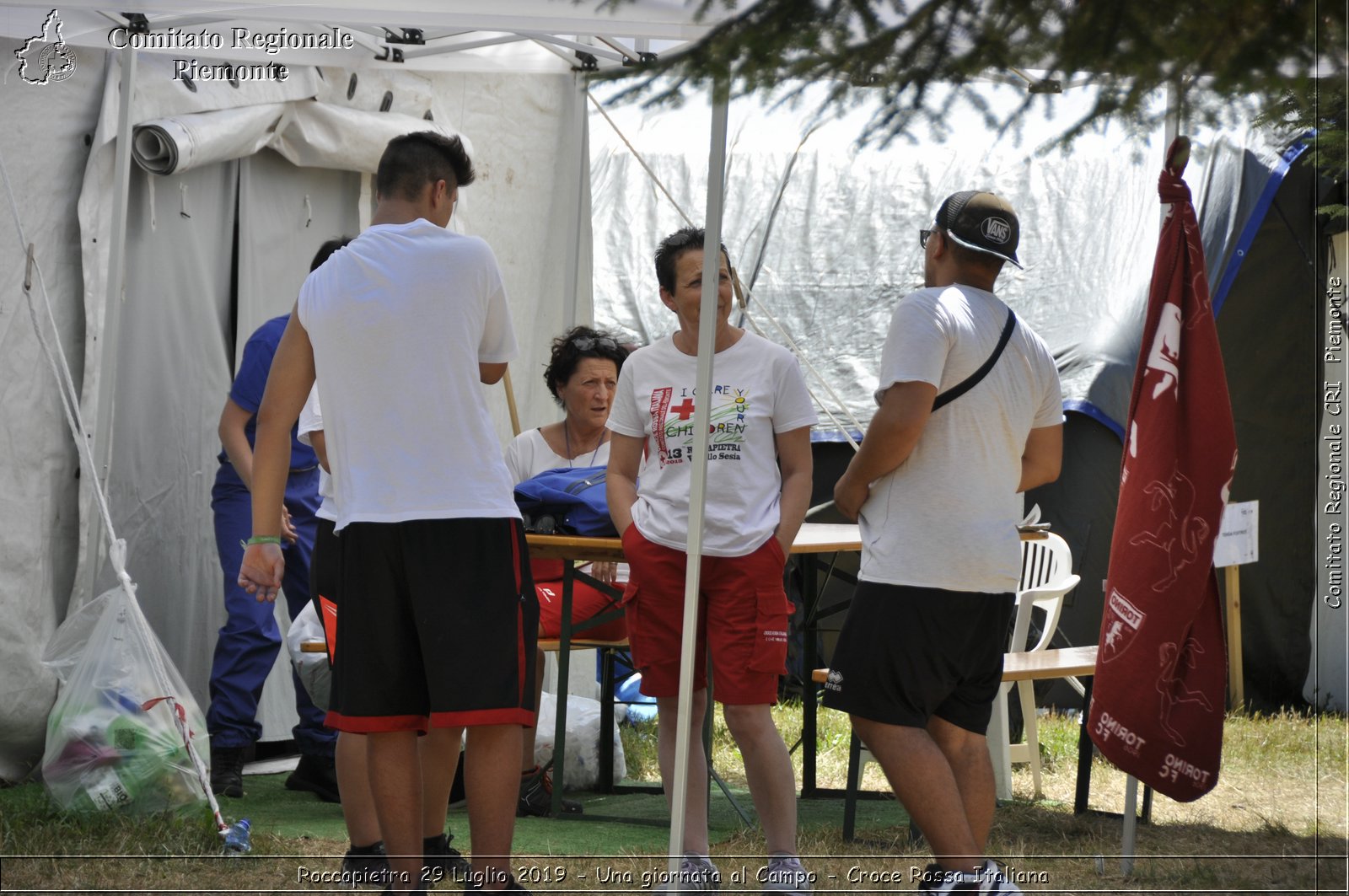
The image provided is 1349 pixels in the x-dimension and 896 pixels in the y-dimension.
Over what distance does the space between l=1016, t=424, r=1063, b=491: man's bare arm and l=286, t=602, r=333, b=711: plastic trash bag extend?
77.7 inches

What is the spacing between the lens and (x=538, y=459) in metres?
4.20

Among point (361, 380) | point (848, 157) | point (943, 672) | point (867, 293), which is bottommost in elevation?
point (943, 672)

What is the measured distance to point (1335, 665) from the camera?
4695mm

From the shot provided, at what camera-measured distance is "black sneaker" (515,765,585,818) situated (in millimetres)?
4156

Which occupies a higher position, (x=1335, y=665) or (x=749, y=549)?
(x=749, y=549)

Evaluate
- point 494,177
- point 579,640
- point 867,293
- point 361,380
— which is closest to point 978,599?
point 361,380

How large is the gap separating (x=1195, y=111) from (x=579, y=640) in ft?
7.30

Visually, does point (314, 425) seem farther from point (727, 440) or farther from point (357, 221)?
point (357, 221)

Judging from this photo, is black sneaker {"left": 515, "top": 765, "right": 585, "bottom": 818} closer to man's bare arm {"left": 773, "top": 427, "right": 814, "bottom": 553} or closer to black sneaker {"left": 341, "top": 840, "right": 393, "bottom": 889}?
black sneaker {"left": 341, "top": 840, "right": 393, "bottom": 889}

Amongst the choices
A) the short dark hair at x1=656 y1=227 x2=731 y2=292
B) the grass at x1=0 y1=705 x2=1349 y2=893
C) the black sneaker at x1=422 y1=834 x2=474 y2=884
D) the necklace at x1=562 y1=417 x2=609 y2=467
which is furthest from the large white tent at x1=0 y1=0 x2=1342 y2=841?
the black sneaker at x1=422 y1=834 x2=474 y2=884

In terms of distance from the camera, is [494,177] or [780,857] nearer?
[780,857]

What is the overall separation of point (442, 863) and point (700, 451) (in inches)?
42.3

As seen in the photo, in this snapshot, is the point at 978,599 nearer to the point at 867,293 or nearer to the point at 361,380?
the point at 361,380

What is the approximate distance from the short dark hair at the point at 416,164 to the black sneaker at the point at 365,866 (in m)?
1.37
